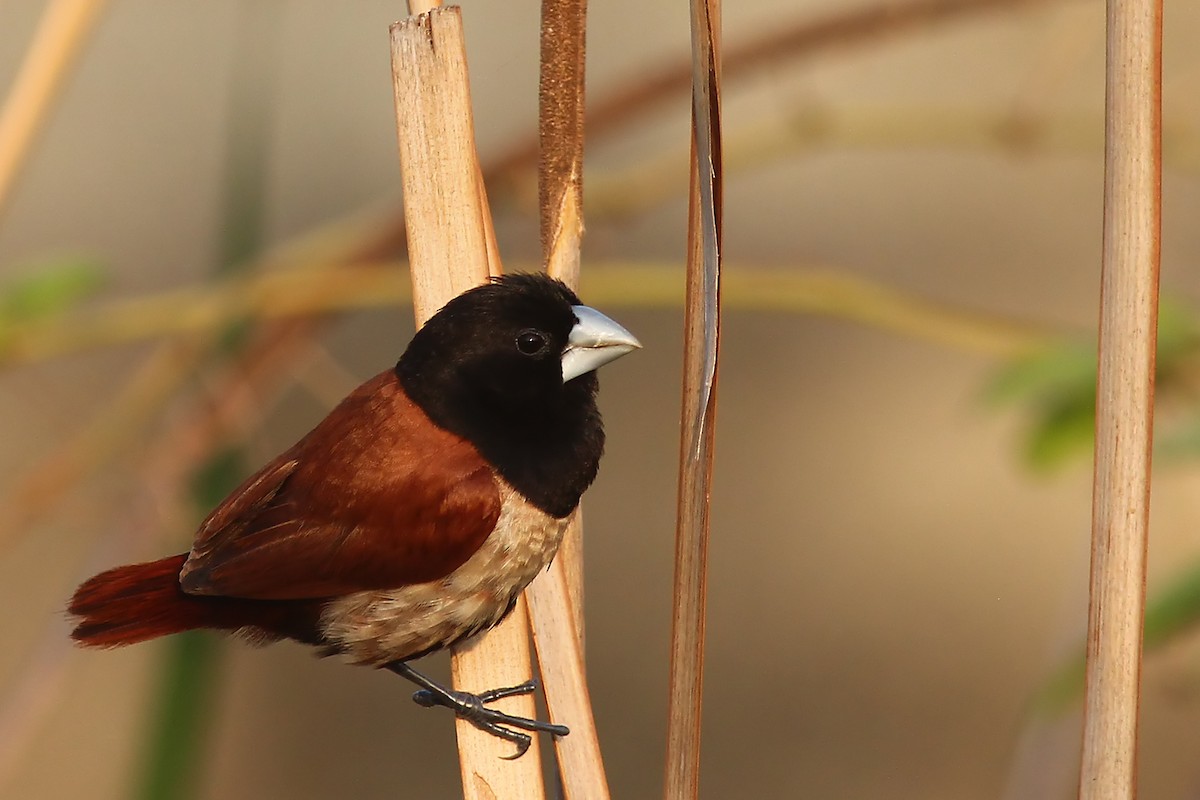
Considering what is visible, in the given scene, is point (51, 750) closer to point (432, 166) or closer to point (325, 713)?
point (325, 713)

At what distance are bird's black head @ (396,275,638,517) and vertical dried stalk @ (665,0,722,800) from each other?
36cm

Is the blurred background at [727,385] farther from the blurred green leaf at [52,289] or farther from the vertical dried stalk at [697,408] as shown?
the vertical dried stalk at [697,408]

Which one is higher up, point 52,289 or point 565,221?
point 52,289

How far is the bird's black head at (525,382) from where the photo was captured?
5.48 ft

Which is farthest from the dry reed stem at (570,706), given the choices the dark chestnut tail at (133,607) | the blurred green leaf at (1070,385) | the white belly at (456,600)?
the blurred green leaf at (1070,385)

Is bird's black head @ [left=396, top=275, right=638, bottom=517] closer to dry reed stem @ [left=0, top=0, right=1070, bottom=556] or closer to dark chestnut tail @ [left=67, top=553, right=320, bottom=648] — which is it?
dark chestnut tail @ [left=67, top=553, right=320, bottom=648]

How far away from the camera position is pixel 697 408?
1.28 meters

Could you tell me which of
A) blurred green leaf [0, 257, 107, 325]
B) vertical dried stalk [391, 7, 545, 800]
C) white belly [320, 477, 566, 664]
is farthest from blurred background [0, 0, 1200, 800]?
vertical dried stalk [391, 7, 545, 800]

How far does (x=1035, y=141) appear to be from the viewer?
105 inches

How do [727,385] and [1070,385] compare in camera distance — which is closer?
→ [1070,385]

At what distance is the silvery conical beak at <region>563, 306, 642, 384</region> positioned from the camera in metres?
1.72

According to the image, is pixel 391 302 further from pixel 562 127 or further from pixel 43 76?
pixel 562 127

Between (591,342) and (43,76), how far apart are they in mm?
778

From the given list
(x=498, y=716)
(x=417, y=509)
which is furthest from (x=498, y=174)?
(x=498, y=716)
